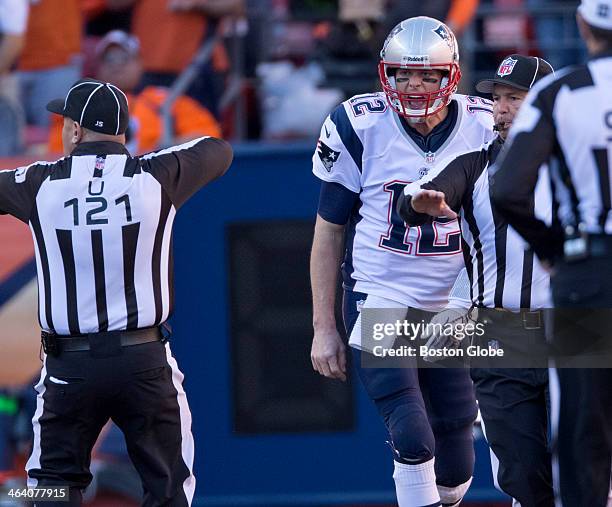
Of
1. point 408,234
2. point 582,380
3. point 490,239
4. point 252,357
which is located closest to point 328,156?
point 408,234

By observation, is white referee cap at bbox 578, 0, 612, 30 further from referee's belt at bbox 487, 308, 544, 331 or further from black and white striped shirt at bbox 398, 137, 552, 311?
referee's belt at bbox 487, 308, 544, 331

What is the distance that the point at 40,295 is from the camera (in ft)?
17.3

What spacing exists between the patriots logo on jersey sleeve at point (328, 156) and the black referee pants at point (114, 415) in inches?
38.6

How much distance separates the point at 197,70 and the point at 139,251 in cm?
319

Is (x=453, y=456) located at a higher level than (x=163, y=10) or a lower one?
lower

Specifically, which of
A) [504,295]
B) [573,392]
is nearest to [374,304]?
[504,295]

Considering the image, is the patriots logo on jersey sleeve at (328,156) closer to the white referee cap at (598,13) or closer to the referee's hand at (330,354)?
the referee's hand at (330,354)

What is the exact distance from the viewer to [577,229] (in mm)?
4023

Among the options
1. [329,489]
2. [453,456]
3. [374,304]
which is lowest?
[329,489]

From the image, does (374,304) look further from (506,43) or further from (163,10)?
(163,10)

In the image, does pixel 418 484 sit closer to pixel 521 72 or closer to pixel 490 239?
pixel 490 239

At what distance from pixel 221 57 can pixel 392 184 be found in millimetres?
3582

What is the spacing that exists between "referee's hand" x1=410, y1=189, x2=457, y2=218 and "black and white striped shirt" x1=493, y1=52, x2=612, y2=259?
0.41 m

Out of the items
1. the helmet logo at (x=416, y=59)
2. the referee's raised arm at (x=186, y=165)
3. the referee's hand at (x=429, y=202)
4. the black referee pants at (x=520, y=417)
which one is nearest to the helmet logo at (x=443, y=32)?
the helmet logo at (x=416, y=59)
